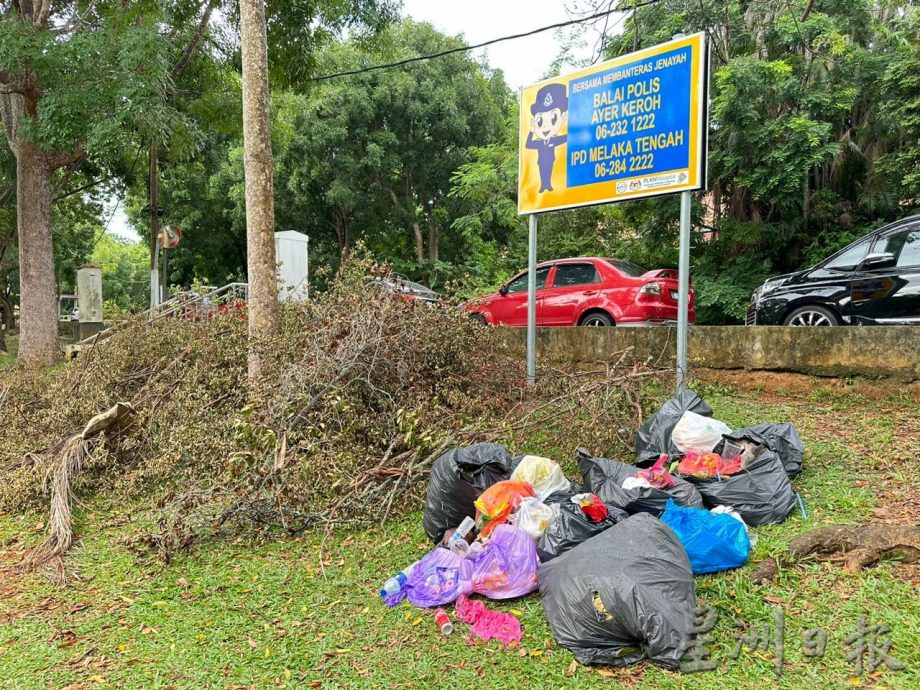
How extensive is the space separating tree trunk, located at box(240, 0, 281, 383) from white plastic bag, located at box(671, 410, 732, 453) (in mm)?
3524

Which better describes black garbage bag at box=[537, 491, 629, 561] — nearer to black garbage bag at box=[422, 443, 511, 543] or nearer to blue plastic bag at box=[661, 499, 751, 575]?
blue plastic bag at box=[661, 499, 751, 575]

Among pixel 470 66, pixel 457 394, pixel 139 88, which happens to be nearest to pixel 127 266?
pixel 470 66

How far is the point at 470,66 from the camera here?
22.0 metres

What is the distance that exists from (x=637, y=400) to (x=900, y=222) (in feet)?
13.1

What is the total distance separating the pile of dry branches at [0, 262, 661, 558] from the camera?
428 centimetres

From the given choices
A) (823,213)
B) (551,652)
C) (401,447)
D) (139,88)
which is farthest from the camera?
(823,213)

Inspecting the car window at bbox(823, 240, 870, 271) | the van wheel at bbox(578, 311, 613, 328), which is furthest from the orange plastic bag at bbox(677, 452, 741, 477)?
the van wheel at bbox(578, 311, 613, 328)

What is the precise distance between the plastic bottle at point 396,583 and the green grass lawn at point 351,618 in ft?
0.22

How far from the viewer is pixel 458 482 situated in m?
3.78

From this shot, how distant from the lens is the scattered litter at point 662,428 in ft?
14.2

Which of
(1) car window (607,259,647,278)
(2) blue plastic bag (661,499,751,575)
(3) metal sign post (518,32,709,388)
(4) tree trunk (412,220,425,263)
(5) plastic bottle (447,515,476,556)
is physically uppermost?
(4) tree trunk (412,220,425,263)

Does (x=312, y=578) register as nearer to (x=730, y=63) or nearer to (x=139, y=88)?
(x=139, y=88)

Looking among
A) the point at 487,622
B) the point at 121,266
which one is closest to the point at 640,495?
the point at 487,622

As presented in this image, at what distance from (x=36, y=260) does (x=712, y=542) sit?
12318 millimetres
